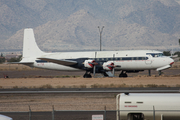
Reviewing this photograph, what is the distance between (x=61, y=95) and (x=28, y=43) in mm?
27501

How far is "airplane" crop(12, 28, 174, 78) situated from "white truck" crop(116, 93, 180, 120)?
29057 mm

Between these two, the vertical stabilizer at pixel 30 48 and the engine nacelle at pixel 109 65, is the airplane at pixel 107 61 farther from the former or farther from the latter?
the vertical stabilizer at pixel 30 48

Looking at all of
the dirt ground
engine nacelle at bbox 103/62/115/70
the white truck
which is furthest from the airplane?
the white truck

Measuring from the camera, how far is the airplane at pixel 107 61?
4506 cm

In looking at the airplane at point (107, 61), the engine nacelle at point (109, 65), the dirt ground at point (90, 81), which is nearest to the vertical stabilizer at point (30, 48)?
the airplane at point (107, 61)

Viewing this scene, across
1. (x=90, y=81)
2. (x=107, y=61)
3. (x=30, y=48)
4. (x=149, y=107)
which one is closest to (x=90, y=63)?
(x=107, y=61)

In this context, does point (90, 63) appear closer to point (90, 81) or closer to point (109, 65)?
point (109, 65)

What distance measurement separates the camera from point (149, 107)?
15.0m

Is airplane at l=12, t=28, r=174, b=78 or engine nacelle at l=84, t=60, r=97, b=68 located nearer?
airplane at l=12, t=28, r=174, b=78

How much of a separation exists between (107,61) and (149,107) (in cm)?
3162

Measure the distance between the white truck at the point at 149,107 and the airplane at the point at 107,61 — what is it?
29057 mm

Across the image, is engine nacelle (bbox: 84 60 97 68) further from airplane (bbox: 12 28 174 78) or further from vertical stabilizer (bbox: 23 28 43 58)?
vertical stabilizer (bbox: 23 28 43 58)

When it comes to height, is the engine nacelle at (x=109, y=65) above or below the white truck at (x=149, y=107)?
above

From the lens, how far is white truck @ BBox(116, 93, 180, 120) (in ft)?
48.4
